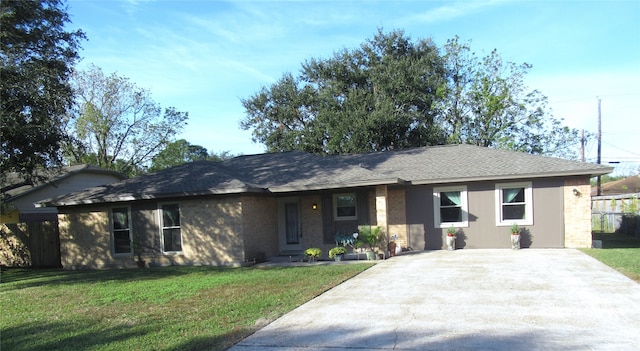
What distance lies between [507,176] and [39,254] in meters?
16.9

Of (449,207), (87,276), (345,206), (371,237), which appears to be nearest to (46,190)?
(87,276)

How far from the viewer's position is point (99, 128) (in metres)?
30.2

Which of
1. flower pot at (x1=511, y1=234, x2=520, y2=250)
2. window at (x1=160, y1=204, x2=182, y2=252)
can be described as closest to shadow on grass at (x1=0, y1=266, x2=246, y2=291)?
window at (x1=160, y1=204, x2=182, y2=252)

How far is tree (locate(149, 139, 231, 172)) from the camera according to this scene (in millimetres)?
42225

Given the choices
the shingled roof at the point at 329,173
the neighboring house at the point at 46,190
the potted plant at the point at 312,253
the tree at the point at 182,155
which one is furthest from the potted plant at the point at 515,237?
the tree at the point at 182,155

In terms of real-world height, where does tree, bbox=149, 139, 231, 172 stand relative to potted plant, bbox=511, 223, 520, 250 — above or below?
above

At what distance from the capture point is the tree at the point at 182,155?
4222 cm

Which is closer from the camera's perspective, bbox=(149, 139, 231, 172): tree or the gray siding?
the gray siding

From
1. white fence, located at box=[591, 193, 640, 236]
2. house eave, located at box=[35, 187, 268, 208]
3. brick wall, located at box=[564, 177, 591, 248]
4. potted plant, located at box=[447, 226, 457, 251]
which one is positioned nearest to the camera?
house eave, located at box=[35, 187, 268, 208]

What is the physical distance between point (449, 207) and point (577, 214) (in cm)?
378

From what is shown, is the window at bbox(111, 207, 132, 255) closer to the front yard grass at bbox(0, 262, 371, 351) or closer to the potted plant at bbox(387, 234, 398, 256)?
the front yard grass at bbox(0, 262, 371, 351)

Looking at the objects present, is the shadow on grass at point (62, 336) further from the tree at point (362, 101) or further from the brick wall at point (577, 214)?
the tree at point (362, 101)

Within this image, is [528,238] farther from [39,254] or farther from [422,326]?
[39,254]

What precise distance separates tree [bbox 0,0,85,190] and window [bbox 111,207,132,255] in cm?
244
